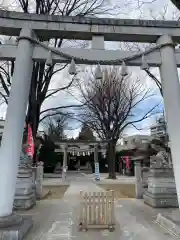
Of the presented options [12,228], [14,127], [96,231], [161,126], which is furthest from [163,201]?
[161,126]

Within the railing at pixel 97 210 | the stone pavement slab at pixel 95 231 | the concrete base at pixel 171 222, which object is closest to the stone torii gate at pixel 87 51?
the concrete base at pixel 171 222

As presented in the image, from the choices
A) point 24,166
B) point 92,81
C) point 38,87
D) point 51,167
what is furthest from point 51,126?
point 24,166

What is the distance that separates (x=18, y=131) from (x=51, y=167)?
93.3 feet

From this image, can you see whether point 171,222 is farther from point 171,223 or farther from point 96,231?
point 96,231

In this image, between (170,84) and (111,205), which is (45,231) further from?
(170,84)

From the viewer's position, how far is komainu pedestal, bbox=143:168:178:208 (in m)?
7.57

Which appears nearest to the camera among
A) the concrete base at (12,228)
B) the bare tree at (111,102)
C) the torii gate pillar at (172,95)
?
the concrete base at (12,228)

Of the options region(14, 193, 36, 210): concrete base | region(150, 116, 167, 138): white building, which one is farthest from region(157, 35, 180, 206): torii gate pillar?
region(150, 116, 167, 138): white building

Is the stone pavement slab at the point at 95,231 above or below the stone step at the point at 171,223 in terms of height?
below

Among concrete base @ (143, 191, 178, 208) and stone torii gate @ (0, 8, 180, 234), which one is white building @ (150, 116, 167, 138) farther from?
stone torii gate @ (0, 8, 180, 234)

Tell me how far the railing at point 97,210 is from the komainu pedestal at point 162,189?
329 centimetres

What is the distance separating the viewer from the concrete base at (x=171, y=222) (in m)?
4.19

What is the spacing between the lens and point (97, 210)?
493 cm

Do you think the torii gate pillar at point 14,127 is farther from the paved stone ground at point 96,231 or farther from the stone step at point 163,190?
the stone step at point 163,190
